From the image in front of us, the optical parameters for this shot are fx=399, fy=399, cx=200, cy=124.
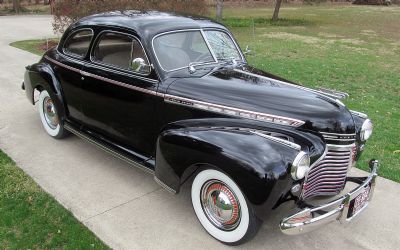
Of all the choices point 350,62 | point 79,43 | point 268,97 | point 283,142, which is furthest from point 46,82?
point 350,62

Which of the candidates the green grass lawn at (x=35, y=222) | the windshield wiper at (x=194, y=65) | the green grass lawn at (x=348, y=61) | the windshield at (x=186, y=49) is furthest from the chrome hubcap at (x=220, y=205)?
the green grass lawn at (x=348, y=61)

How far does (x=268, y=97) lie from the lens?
12.1ft

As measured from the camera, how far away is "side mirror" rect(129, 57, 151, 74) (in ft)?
13.4

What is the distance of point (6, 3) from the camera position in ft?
123

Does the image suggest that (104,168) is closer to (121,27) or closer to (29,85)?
(121,27)

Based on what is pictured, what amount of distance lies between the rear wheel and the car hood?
232cm

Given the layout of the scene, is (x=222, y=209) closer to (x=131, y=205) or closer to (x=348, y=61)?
(x=131, y=205)

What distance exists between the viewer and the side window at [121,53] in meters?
4.15

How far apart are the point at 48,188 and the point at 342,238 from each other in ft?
10.0

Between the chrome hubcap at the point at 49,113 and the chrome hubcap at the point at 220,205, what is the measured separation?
9.81ft

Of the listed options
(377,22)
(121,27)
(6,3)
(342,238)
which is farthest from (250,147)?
(6,3)

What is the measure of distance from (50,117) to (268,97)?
3.48m

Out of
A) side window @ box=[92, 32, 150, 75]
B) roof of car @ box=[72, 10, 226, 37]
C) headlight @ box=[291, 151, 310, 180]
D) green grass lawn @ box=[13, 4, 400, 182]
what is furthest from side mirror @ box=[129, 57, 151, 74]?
green grass lawn @ box=[13, 4, 400, 182]

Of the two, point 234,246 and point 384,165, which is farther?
point 384,165
